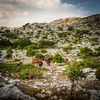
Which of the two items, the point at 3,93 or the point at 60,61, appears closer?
the point at 3,93

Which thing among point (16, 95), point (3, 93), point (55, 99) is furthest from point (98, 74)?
point (3, 93)

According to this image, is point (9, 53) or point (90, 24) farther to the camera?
point (90, 24)

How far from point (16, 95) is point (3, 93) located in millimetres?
609

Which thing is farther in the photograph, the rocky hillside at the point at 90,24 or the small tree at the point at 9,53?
the rocky hillside at the point at 90,24

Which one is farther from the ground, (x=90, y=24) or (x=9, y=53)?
(x=90, y=24)

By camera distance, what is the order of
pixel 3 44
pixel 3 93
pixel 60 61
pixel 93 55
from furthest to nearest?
pixel 3 44 < pixel 93 55 < pixel 60 61 < pixel 3 93

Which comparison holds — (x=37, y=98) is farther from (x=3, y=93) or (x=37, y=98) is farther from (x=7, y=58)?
(x=7, y=58)

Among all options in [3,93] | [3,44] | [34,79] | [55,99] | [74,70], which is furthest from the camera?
[3,44]

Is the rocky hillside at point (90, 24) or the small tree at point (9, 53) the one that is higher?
the rocky hillside at point (90, 24)

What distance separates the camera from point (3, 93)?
3.28 metres

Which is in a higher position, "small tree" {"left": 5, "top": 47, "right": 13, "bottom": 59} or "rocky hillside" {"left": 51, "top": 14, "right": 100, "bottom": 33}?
"rocky hillside" {"left": 51, "top": 14, "right": 100, "bottom": 33}

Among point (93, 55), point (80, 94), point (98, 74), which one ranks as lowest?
point (80, 94)

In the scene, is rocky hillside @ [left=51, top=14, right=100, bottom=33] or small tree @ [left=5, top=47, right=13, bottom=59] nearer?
small tree @ [left=5, top=47, right=13, bottom=59]

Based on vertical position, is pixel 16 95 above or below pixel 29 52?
below
